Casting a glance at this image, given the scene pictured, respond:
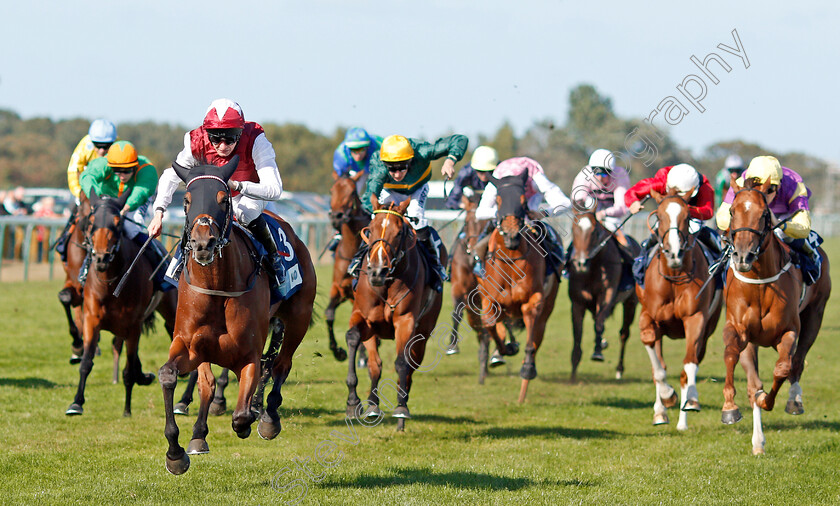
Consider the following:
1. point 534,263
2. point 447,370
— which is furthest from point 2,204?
point 534,263

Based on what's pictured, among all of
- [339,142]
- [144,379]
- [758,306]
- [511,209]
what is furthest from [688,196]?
[339,142]

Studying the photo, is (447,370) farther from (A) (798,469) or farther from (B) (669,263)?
(A) (798,469)

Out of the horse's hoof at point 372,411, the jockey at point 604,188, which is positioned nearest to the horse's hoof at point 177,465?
the horse's hoof at point 372,411

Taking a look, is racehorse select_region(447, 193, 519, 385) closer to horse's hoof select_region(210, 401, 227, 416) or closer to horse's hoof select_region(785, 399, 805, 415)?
horse's hoof select_region(210, 401, 227, 416)

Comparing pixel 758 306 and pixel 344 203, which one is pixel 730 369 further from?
pixel 344 203

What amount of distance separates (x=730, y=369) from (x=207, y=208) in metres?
4.26

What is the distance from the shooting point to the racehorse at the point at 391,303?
789cm

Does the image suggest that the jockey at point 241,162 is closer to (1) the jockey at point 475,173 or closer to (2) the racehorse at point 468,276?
(2) the racehorse at point 468,276

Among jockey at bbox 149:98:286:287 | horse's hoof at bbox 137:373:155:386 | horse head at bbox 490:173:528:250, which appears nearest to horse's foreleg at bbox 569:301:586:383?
horse head at bbox 490:173:528:250

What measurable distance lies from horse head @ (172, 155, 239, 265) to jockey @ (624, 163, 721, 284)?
4.16 metres

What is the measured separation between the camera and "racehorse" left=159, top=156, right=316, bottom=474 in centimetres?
535

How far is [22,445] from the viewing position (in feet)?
23.6

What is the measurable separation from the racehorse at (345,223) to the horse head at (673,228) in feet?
11.9

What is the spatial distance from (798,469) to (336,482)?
10.6 feet
